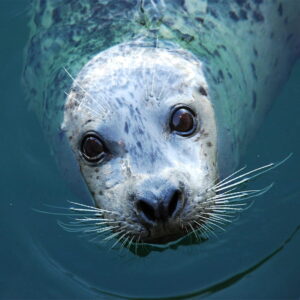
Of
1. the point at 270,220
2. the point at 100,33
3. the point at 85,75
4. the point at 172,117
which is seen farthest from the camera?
the point at 270,220

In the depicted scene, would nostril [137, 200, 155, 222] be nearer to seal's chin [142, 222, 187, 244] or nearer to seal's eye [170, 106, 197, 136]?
seal's chin [142, 222, 187, 244]

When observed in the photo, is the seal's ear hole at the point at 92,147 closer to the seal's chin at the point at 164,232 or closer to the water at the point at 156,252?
the seal's chin at the point at 164,232

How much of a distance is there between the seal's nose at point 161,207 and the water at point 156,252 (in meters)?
1.11

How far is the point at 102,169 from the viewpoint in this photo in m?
3.86

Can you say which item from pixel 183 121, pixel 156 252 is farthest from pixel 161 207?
pixel 156 252

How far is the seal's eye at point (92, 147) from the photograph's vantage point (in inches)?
151

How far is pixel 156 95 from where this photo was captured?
3783 mm

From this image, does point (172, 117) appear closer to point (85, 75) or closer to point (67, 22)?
point (85, 75)

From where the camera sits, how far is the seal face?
352 cm

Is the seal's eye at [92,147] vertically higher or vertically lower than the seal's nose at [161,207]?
higher

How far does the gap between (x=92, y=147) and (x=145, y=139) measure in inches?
13.8

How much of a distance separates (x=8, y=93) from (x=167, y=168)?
250 centimetres

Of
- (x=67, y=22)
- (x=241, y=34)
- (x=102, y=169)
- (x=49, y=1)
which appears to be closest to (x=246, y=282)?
(x=102, y=169)

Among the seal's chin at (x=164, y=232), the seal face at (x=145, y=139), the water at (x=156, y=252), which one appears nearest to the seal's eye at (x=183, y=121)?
the seal face at (x=145, y=139)
